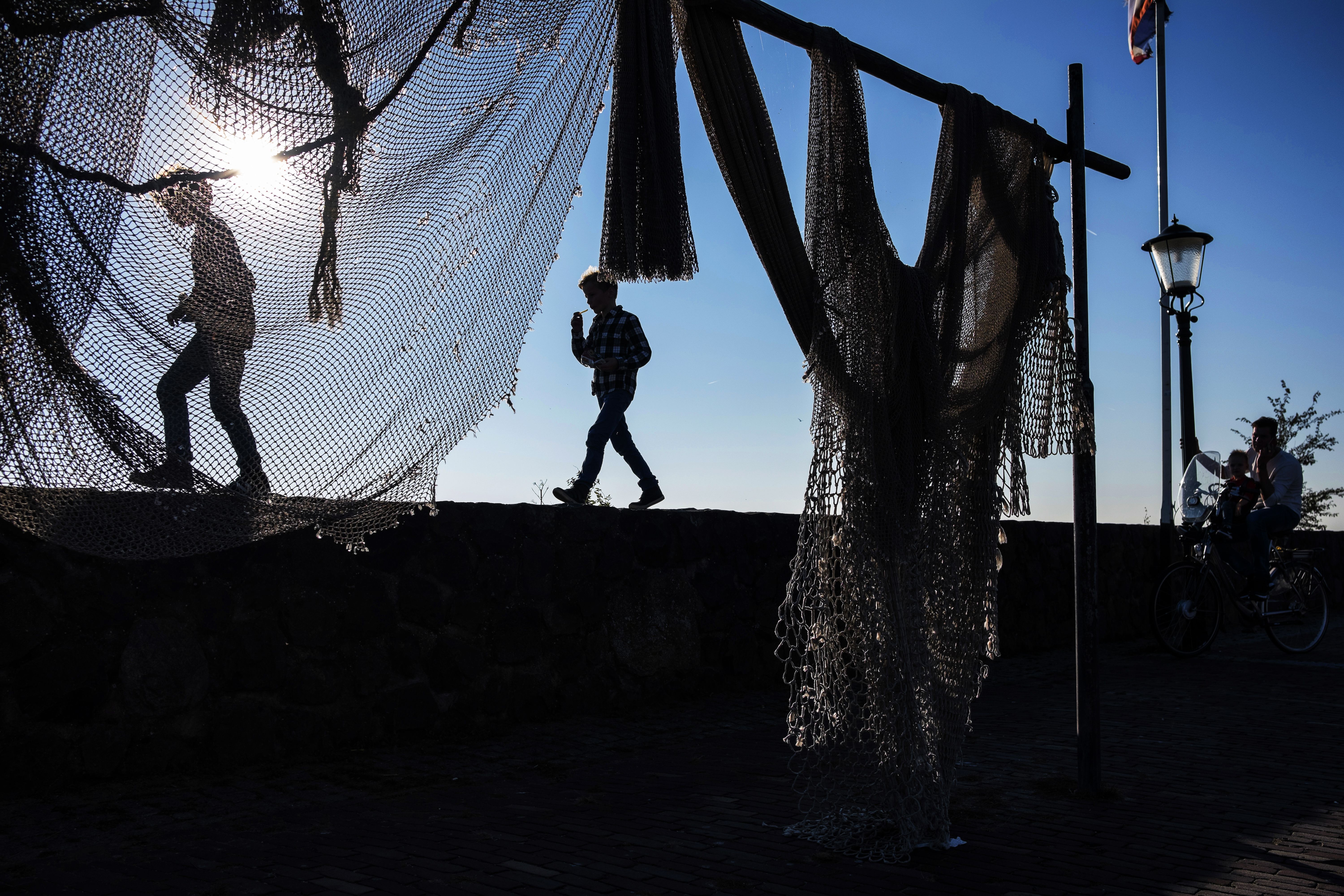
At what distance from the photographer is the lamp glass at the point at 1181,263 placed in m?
9.55

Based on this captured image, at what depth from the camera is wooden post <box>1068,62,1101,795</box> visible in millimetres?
4234

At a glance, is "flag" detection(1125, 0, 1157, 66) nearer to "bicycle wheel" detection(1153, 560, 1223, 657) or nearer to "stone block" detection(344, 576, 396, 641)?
"bicycle wheel" detection(1153, 560, 1223, 657)

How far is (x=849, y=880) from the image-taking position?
319 cm

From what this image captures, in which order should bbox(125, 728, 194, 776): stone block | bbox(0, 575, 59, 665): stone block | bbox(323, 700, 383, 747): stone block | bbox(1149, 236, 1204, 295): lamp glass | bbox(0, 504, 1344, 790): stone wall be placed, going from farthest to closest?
bbox(1149, 236, 1204, 295): lamp glass < bbox(323, 700, 383, 747): stone block < bbox(125, 728, 194, 776): stone block < bbox(0, 504, 1344, 790): stone wall < bbox(0, 575, 59, 665): stone block

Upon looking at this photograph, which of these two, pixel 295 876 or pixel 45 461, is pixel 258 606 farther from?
pixel 45 461

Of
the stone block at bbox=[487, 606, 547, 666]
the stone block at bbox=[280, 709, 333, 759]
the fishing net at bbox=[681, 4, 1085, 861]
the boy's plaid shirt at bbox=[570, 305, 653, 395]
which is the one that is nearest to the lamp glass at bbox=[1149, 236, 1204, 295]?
the boy's plaid shirt at bbox=[570, 305, 653, 395]

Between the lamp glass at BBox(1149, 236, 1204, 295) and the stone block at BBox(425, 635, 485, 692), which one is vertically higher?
the lamp glass at BBox(1149, 236, 1204, 295)

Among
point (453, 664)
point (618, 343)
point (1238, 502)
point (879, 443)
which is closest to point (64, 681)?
point (453, 664)

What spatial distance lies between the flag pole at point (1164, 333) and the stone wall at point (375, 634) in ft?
20.2

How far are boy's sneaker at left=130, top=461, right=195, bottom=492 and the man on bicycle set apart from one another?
9.47 m

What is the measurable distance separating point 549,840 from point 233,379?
7.02 feet

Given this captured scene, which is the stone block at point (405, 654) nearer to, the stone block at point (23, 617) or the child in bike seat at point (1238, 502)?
the stone block at point (23, 617)

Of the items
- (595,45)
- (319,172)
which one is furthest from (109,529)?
(595,45)

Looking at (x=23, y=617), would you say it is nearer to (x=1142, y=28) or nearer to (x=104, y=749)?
(x=104, y=749)
